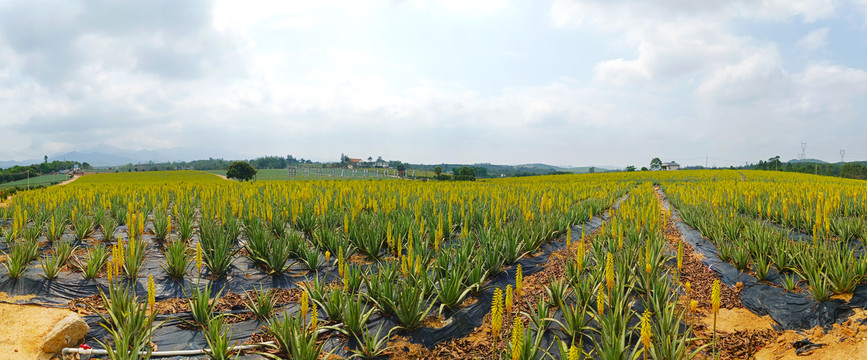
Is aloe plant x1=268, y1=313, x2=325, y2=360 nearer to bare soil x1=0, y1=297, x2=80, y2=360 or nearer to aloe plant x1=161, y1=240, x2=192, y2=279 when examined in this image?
bare soil x1=0, y1=297, x2=80, y2=360

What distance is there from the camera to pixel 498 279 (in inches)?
206

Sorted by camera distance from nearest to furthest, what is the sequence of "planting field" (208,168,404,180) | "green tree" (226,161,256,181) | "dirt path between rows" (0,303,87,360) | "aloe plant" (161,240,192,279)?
"dirt path between rows" (0,303,87,360) → "aloe plant" (161,240,192,279) → "planting field" (208,168,404,180) → "green tree" (226,161,256,181)

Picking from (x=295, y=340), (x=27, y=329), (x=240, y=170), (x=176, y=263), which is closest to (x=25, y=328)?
(x=27, y=329)

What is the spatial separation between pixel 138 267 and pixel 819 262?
949 centimetres

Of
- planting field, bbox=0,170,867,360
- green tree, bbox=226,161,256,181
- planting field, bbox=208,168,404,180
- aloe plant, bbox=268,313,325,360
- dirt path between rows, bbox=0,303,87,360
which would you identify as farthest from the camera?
green tree, bbox=226,161,256,181

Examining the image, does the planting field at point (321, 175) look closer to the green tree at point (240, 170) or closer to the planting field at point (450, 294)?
the green tree at point (240, 170)

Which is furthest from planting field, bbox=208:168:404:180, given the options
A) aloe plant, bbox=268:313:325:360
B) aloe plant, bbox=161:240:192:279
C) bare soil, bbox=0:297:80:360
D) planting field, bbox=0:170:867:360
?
aloe plant, bbox=268:313:325:360


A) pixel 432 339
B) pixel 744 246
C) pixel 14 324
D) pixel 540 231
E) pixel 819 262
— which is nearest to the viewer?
pixel 432 339

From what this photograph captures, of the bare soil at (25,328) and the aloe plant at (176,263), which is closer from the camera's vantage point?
the bare soil at (25,328)

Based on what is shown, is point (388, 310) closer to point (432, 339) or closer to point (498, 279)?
point (432, 339)

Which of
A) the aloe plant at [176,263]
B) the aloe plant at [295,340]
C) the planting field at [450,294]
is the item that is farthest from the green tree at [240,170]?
the aloe plant at [295,340]

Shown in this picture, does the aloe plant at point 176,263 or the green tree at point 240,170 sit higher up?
the green tree at point 240,170

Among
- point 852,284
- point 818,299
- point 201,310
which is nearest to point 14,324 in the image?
point 201,310

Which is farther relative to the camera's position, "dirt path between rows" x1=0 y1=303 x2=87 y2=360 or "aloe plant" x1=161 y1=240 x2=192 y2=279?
"aloe plant" x1=161 y1=240 x2=192 y2=279
